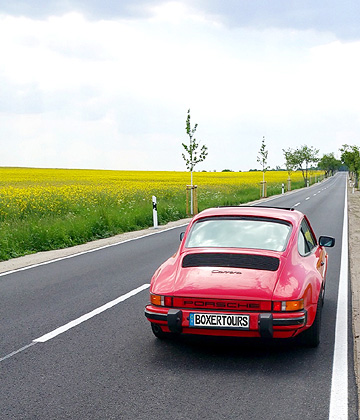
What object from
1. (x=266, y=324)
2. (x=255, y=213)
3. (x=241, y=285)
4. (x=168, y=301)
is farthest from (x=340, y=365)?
(x=255, y=213)

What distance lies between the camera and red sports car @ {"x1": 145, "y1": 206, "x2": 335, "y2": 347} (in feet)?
15.4

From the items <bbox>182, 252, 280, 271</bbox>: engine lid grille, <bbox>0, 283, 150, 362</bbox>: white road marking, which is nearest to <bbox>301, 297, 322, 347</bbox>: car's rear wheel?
<bbox>182, 252, 280, 271</bbox>: engine lid grille

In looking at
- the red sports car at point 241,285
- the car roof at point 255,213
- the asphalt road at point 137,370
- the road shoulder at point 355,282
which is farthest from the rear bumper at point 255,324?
the car roof at point 255,213

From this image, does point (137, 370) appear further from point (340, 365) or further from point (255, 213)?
point (255, 213)

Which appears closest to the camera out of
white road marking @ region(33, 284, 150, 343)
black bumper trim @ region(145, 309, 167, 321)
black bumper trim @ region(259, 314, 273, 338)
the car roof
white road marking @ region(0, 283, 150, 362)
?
black bumper trim @ region(259, 314, 273, 338)

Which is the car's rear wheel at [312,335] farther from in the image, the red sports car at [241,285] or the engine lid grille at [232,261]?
the engine lid grille at [232,261]

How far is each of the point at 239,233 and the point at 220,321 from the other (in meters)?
1.24

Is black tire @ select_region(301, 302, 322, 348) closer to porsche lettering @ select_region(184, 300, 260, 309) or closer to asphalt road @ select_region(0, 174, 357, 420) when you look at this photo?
asphalt road @ select_region(0, 174, 357, 420)

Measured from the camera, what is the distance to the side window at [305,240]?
580 cm

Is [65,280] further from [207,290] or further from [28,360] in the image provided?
[207,290]

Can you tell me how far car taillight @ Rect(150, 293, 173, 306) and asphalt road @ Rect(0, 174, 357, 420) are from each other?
0.53 metres

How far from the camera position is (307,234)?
21.5ft

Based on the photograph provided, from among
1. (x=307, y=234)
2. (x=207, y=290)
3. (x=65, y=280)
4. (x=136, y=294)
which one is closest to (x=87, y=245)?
(x=65, y=280)

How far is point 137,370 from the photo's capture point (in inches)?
185
